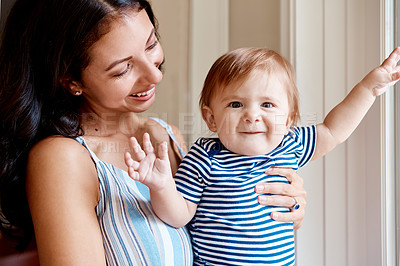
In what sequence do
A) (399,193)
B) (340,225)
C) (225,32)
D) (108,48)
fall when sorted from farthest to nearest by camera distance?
(225,32) < (340,225) < (399,193) < (108,48)

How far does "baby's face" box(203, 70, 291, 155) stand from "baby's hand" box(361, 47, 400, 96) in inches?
9.5

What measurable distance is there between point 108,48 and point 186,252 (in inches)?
23.0

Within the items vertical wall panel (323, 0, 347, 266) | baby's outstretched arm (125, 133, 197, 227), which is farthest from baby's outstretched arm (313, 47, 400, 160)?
baby's outstretched arm (125, 133, 197, 227)

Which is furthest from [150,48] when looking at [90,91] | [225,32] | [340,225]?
[340,225]

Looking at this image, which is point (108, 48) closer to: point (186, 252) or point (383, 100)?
point (186, 252)

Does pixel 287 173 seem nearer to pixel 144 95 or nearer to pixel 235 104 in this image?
pixel 235 104

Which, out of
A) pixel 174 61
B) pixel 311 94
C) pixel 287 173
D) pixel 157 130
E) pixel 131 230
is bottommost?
pixel 131 230

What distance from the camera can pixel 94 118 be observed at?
4.17 feet

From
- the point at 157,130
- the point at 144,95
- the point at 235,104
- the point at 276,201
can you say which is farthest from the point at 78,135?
the point at 276,201

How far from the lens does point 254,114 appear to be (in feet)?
3.62

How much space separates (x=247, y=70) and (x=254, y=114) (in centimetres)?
12

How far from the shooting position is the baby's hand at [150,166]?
937 millimetres

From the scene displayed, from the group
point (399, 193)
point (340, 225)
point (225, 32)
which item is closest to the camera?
point (399, 193)

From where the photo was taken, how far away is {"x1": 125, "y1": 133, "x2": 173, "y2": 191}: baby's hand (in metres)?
0.94
